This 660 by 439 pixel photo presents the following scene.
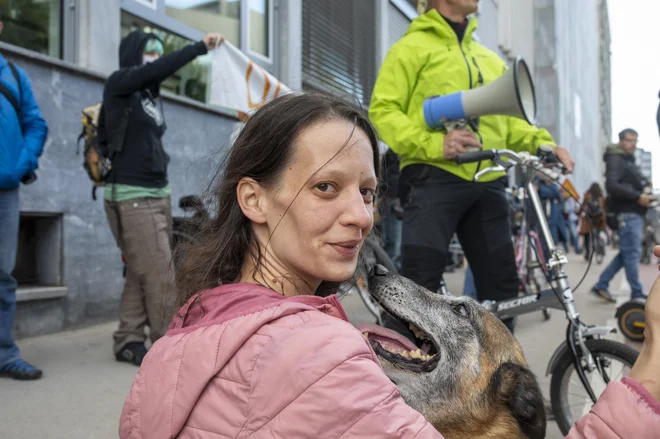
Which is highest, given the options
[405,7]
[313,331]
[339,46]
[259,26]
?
[405,7]

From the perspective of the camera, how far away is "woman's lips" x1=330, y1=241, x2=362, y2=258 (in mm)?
1396

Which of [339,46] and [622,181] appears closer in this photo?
[622,181]

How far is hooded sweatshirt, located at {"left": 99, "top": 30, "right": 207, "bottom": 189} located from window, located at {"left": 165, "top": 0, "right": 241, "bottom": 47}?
9.73ft

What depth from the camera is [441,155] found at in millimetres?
3098

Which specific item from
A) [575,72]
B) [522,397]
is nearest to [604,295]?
[522,397]

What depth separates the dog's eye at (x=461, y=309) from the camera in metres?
2.16

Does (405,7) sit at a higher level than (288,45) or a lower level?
higher

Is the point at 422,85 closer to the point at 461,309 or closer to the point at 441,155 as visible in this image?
the point at 441,155

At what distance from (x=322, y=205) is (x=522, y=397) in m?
0.94

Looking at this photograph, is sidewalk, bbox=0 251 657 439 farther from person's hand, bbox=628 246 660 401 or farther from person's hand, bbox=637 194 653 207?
person's hand, bbox=637 194 653 207

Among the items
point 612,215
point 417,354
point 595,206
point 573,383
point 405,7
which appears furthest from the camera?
point 595,206

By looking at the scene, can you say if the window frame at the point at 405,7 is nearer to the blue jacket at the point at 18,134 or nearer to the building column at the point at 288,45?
the building column at the point at 288,45

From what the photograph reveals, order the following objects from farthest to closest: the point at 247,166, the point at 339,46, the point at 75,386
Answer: the point at 339,46, the point at 75,386, the point at 247,166

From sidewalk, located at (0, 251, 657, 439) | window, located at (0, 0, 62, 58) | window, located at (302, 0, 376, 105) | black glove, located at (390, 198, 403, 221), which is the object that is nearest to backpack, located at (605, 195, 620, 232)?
sidewalk, located at (0, 251, 657, 439)
